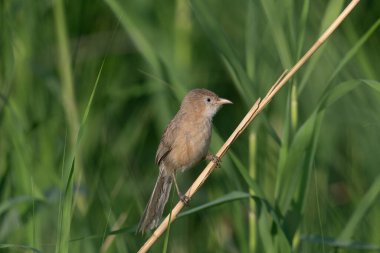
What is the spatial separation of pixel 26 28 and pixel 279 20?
7.97ft

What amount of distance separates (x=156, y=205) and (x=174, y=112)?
1.60 metres

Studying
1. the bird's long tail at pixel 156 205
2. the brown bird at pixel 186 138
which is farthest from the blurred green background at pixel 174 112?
the brown bird at pixel 186 138

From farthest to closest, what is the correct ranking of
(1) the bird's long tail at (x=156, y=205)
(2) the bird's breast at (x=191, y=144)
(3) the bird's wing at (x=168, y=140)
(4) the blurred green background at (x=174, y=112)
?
1. (3) the bird's wing at (x=168, y=140)
2. (2) the bird's breast at (x=191, y=144)
3. (1) the bird's long tail at (x=156, y=205)
4. (4) the blurred green background at (x=174, y=112)

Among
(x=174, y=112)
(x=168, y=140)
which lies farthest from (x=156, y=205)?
(x=174, y=112)

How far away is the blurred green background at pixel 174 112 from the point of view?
3.64 m

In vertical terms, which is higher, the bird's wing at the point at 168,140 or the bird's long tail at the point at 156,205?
the bird's wing at the point at 168,140

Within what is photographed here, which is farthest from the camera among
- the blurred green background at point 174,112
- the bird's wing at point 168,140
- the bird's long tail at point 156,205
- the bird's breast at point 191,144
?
the bird's wing at point 168,140

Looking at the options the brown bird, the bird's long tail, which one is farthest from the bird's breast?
the bird's long tail

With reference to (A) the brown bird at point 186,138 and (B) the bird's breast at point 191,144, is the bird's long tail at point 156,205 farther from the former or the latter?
(B) the bird's breast at point 191,144

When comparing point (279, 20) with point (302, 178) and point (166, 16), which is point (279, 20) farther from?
point (166, 16)

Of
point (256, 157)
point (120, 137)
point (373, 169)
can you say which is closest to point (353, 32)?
point (373, 169)

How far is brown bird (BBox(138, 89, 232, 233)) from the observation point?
178 inches

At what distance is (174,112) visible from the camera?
5719mm

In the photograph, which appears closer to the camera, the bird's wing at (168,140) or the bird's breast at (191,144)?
the bird's breast at (191,144)
